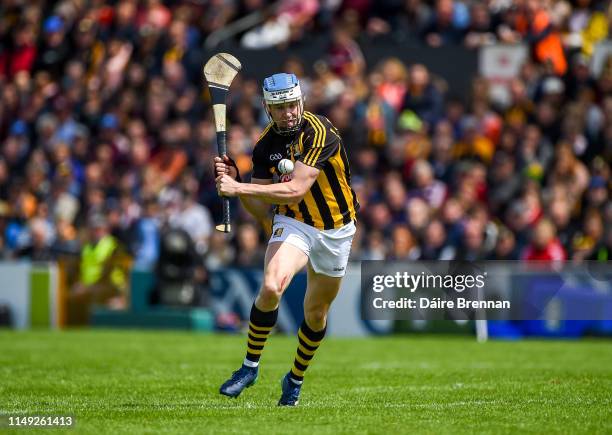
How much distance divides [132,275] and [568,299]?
20.2ft

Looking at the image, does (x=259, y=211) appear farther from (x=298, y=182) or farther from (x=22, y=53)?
(x=22, y=53)

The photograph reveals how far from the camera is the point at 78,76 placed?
71.1 ft

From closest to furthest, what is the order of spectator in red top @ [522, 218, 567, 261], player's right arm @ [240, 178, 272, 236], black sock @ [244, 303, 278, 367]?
black sock @ [244, 303, 278, 367]
player's right arm @ [240, 178, 272, 236]
spectator in red top @ [522, 218, 567, 261]

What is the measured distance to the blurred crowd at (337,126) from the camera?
15844mm

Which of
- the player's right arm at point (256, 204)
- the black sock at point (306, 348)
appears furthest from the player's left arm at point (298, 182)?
the black sock at point (306, 348)

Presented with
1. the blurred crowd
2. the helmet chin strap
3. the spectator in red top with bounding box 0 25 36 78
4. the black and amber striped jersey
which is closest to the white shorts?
the black and amber striped jersey

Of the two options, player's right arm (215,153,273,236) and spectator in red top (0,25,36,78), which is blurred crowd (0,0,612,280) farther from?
player's right arm (215,153,273,236)

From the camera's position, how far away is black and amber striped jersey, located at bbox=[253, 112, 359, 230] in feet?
27.4

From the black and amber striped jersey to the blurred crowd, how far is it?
6584mm

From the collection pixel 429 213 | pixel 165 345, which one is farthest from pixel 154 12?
pixel 165 345

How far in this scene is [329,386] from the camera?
32.0 feet

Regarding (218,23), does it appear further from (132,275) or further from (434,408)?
(434,408)

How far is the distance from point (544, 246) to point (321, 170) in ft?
22.9

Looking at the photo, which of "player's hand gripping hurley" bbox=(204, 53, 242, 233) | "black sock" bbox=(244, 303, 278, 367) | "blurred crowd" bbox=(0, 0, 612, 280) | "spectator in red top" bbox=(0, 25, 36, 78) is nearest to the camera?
"black sock" bbox=(244, 303, 278, 367)
